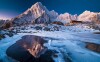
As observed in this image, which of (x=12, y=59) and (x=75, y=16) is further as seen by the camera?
(x=75, y=16)

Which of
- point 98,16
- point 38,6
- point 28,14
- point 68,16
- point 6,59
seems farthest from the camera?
point 68,16

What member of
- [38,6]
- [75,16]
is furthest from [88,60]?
[75,16]

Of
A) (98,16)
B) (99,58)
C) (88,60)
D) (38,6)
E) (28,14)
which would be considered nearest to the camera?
(88,60)

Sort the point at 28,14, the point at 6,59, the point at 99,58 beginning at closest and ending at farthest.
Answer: the point at 6,59, the point at 99,58, the point at 28,14

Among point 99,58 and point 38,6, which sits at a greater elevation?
point 38,6

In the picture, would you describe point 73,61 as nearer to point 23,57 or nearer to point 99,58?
point 99,58

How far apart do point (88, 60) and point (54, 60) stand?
8.97ft

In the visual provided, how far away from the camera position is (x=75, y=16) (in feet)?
482

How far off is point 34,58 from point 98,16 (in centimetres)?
12573

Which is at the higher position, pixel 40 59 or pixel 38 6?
pixel 38 6

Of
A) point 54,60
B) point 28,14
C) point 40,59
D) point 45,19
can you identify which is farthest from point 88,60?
point 28,14

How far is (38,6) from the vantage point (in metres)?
118

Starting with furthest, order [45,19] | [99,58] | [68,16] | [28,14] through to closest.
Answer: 1. [68,16]
2. [28,14]
3. [45,19]
4. [99,58]

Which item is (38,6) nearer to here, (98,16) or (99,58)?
(98,16)
